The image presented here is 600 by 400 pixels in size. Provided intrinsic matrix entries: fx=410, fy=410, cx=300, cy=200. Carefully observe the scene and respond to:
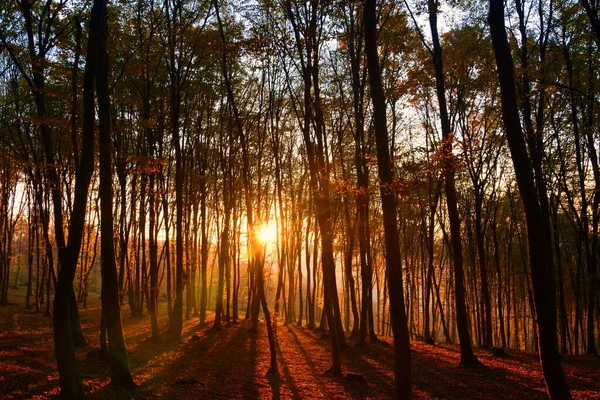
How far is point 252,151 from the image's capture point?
2441 cm

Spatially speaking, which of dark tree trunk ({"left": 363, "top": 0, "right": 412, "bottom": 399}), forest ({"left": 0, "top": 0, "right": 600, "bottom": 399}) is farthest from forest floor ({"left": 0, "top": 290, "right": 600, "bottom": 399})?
dark tree trunk ({"left": 363, "top": 0, "right": 412, "bottom": 399})

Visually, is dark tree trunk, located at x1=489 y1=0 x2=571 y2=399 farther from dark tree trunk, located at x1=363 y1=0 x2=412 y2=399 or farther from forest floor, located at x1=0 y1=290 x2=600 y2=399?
forest floor, located at x1=0 y1=290 x2=600 y2=399

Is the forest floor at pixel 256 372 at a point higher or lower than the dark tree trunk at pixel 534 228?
lower

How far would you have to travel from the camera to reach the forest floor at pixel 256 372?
9.13 metres

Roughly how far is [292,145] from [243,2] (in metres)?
14.4

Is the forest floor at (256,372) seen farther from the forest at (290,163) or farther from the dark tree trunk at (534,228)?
the dark tree trunk at (534,228)

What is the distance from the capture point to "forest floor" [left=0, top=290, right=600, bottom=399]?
913 cm

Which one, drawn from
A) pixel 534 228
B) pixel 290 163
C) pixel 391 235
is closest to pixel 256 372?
pixel 391 235

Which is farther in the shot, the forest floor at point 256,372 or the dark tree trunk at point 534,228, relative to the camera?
the forest floor at point 256,372

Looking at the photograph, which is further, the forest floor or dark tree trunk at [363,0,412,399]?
the forest floor

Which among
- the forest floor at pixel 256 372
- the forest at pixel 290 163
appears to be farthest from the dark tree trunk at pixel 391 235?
the forest floor at pixel 256 372

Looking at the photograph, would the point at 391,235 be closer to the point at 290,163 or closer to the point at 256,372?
the point at 256,372

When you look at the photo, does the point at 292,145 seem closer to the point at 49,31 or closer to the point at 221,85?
the point at 221,85

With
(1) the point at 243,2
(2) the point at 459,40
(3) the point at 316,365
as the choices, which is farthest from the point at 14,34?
(2) the point at 459,40
